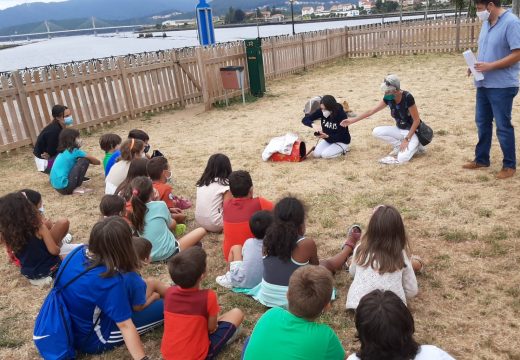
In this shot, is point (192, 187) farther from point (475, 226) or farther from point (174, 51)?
point (174, 51)

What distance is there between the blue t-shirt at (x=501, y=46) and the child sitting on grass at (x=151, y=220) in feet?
12.4

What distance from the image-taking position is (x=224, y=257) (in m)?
4.07

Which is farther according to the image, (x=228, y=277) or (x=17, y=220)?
(x=228, y=277)

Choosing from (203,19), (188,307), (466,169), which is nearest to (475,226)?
(466,169)

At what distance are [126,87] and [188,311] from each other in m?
8.52

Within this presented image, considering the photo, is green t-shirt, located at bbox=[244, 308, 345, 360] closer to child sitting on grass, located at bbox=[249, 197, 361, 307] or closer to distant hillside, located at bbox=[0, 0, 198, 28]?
child sitting on grass, located at bbox=[249, 197, 361, 307]

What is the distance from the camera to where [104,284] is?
263 centimetres

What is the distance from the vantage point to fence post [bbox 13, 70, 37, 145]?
8.19m

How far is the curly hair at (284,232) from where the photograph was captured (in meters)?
2.91

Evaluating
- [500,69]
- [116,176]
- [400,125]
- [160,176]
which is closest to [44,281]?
[160,176]

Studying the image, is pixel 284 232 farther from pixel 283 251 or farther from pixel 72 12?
pixel 72 12

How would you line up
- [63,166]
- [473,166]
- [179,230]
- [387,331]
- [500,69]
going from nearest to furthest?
[387,331] → [179,230] → [500,69] → [473,166] → [63,166]

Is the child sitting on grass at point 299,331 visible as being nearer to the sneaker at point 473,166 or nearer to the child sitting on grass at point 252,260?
the child sitting on grass at point 252,260

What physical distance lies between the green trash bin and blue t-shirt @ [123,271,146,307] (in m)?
9.42
